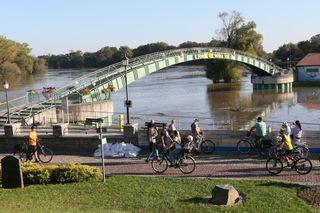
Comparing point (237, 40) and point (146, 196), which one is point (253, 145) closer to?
point (146, 196)

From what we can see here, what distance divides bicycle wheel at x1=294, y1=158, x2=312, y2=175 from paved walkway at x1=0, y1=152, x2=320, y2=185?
13 cm

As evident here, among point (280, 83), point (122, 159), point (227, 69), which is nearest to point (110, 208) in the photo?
point (122, 159)

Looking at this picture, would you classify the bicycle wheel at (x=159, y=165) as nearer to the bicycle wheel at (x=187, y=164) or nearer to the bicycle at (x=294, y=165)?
the bicycle wheel at (x=187, y=164)

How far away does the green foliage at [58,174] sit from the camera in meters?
14.5

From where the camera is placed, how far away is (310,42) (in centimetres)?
10888

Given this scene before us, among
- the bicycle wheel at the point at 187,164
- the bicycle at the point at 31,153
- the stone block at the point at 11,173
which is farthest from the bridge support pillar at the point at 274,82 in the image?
the stone block at the point at 11,173

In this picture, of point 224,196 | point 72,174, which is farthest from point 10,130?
point 224,196

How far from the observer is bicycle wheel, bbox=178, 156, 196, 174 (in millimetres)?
15508

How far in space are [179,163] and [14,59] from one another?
329 feet

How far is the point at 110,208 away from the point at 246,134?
867 cm

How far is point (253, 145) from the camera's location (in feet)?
60.6

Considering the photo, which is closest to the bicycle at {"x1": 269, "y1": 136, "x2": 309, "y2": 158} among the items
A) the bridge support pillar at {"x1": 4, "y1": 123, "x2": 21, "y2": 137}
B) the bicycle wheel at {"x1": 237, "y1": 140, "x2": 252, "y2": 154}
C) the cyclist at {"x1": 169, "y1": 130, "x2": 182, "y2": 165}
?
the bicycle wheel at {"x1": 237, "y1": 140, "x2": 252, "y2": 154}

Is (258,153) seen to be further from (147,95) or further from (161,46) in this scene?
(161,46)

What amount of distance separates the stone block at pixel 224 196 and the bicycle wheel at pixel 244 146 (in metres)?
6.93
